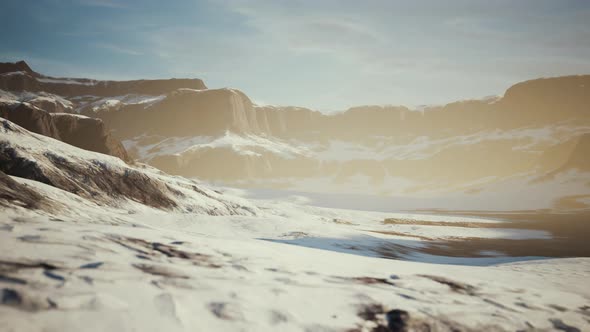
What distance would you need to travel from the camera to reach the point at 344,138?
174 m

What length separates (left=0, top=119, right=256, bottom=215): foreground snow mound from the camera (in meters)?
15.8

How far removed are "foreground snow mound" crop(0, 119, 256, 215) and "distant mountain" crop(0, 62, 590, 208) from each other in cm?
8671

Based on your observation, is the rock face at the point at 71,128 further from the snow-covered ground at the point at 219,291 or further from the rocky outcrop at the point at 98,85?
the rocky outcrop at the point at 98,85

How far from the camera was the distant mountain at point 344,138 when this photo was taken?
363 ft

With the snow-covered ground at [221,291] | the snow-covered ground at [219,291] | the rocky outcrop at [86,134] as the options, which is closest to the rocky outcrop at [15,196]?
the snow-covered ground at [221,291]

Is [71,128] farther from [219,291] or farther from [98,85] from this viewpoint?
[98,85]

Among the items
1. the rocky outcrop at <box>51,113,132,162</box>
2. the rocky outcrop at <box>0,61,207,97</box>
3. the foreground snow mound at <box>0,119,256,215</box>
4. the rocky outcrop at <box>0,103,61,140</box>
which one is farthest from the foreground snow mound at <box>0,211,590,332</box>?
the rocky outcrop at <box>0,61,207,97</box>

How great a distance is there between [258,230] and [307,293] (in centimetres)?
1219

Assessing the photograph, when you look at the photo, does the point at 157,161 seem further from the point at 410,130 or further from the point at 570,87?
the point at 570,87

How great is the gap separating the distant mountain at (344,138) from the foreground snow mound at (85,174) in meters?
86.7

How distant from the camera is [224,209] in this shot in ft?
78.6

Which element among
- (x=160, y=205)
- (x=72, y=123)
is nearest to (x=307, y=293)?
(x=160, y=205)

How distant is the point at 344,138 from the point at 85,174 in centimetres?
16176

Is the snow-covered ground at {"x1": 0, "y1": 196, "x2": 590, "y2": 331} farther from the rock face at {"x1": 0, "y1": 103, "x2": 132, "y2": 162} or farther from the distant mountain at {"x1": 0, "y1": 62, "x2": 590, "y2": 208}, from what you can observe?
the distant mountain at {"x1": 0, "y1": 62, "x2": 590, "y2": 208}
